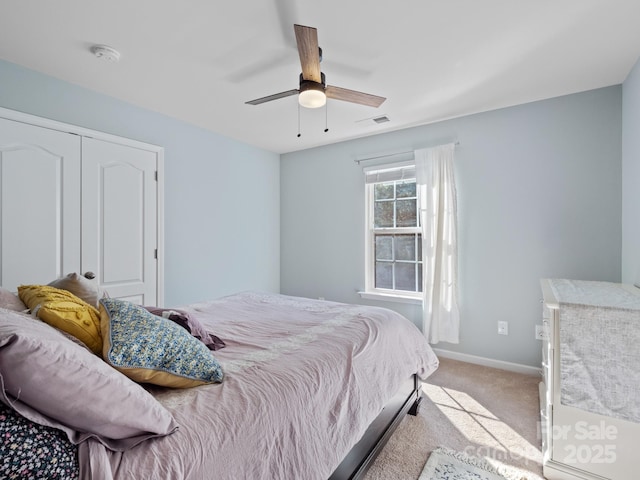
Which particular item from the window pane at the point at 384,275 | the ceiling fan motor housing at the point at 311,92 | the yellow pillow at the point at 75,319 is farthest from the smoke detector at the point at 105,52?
the window pane at the point at 384,275

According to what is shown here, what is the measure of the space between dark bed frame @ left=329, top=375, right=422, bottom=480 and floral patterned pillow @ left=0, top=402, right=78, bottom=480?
0.96 meters

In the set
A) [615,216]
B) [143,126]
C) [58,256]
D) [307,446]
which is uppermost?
[143,126]

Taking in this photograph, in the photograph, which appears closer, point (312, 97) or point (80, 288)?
point (80, 288)

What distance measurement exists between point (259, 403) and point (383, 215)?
3048mm

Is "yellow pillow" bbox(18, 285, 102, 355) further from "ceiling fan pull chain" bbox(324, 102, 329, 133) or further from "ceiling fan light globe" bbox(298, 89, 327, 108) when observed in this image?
"ceiling fan pull chain" bbox(324, 102, 329, 133)

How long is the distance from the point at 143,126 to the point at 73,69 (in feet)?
2.38

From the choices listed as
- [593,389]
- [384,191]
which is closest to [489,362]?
[593,389]

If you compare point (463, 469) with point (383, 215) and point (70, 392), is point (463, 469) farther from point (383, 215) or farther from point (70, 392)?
point (383, 215)

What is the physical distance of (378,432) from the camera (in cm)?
168

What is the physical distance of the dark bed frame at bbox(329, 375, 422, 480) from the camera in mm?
1418

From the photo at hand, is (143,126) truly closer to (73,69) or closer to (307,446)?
(73,69)

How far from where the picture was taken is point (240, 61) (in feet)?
7.25

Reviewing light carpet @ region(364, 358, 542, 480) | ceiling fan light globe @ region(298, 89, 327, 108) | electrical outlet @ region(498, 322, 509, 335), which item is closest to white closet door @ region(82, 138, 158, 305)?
ceiling fan light globe @ region(298, 89, 327, 108)

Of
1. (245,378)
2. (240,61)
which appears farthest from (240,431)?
(240,61)
